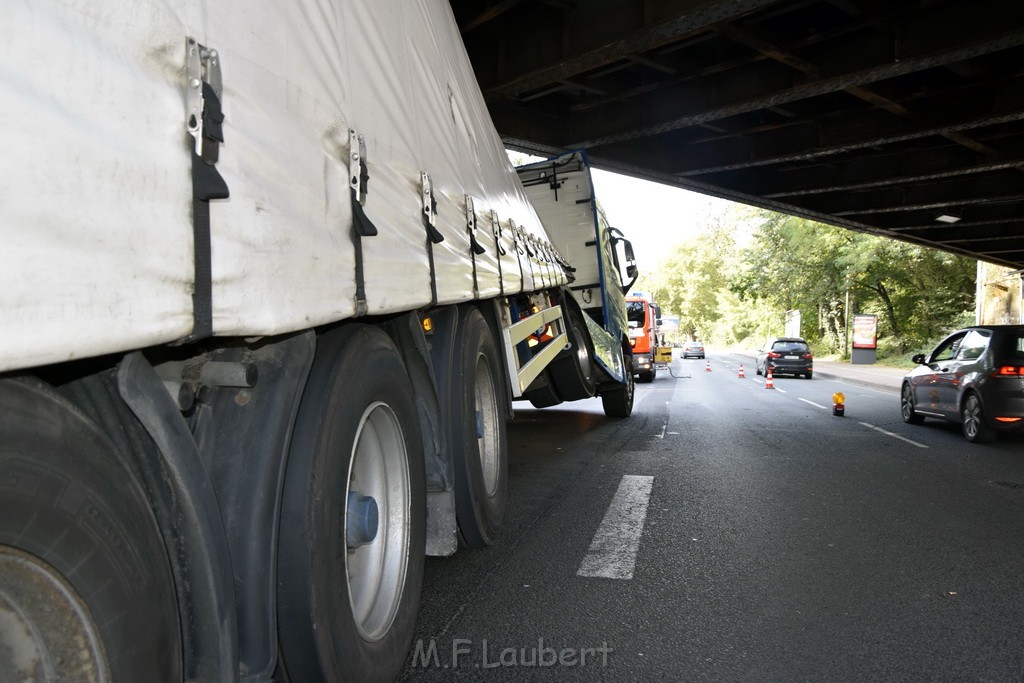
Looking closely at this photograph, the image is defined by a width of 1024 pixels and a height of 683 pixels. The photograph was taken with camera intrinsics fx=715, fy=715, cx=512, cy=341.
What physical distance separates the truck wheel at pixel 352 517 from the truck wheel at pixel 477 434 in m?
0.61

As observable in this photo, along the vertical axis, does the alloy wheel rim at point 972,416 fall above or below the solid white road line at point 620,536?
above

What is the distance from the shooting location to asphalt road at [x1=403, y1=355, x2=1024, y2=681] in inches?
128

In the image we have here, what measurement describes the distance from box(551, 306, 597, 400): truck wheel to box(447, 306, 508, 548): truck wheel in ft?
11.9

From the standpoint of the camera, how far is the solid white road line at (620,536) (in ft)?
14.5

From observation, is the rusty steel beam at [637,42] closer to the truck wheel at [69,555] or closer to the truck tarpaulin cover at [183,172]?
the truck tarpaulin cover at [183,172]

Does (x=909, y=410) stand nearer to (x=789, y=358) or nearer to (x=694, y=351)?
(x=789, y=358)

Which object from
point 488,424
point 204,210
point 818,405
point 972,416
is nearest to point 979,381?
point 972,416

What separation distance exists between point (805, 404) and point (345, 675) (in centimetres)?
1529

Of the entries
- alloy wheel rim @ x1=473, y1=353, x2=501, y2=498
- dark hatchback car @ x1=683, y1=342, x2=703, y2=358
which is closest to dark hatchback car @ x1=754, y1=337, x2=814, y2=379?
alloy wheel rim @ x1=473, y1=353, x2=501, y2=498

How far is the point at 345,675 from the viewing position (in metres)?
2.32

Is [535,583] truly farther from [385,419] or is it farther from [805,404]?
[805,404]

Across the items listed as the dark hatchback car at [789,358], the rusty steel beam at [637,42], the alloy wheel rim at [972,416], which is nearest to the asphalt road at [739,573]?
the alloy wheel rim at [972,416]

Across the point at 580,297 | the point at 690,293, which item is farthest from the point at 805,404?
the point at 690,293

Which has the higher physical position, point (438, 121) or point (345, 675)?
point (438, 121)
